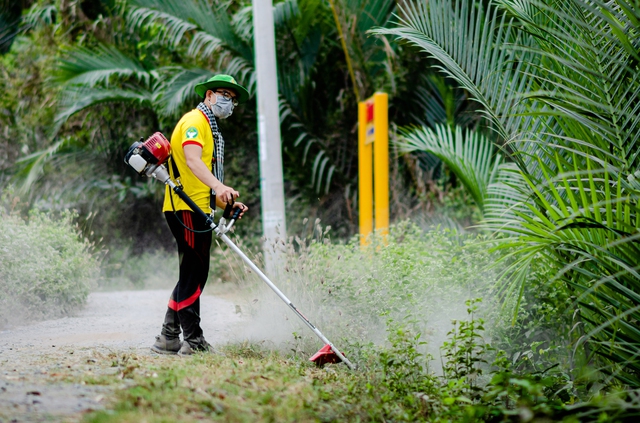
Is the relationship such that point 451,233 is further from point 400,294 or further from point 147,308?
point 147,308

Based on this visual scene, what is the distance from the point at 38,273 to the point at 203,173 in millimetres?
2967

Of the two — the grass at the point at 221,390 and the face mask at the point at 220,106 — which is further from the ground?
the face mask at the point at 220,106

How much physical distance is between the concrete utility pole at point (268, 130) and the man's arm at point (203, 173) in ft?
7.63

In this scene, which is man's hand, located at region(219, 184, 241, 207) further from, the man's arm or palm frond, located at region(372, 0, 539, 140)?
palm frond, located at region(372, 0, 539, 140)

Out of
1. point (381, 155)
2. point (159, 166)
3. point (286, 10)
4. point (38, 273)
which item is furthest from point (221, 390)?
point (286, 10)

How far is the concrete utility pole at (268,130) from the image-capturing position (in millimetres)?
7375

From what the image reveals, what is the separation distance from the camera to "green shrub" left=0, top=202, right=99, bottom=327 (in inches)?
269

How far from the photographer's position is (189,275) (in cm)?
523

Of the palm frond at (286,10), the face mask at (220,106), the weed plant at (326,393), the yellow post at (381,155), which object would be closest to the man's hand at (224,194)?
the face mask at (220,106)

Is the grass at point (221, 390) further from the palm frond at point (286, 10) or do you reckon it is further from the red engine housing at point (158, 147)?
the palm frond at point (286, 10)

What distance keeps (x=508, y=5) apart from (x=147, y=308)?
16.8ft

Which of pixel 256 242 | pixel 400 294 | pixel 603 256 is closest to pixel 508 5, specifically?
pixel 603 256

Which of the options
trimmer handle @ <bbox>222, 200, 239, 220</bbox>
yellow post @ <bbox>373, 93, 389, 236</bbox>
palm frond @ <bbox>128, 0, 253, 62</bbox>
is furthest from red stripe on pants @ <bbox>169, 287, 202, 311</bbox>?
palm frond @ <bbox>128, 0, 253, 62</bbox>

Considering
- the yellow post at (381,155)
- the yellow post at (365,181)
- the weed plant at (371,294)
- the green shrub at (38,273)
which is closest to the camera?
the weed plant at (371,294)
